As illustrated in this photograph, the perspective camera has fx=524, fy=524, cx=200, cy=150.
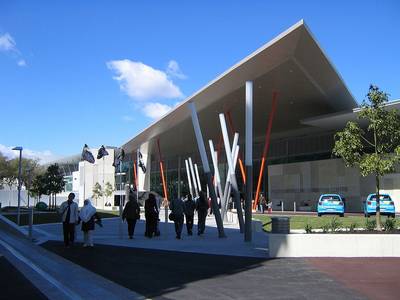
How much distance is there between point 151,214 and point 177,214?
3.25ft

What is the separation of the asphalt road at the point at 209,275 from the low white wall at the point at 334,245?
619mm

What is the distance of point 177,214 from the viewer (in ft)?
60.1

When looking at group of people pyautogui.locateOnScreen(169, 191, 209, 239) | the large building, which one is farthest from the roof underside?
group of people pyautogui.locateOnScreen(169, 191, 209, 239)

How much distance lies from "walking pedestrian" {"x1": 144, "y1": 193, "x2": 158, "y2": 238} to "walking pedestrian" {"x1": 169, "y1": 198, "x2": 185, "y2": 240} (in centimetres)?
64

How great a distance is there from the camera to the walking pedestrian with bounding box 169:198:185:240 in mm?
18219

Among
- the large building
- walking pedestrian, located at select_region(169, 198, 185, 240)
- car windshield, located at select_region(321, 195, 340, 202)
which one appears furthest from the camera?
car windshield, located at select_region(321, 195, 340, 202)

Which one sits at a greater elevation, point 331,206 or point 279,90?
point 279,90

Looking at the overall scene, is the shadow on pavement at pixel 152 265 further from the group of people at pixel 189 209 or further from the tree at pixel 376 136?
the tree at pixel 376 136

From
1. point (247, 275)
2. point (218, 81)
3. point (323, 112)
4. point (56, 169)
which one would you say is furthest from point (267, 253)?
point (56, 169)

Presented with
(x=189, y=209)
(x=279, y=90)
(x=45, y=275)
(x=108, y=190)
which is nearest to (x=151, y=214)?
(x=189, y=209)

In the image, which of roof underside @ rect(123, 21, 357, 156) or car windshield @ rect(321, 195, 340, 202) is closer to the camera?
roof underside @ rect(123, 21, 357, 156)

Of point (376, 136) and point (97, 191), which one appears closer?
point (376, 136)

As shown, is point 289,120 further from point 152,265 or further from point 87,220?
point 152,265

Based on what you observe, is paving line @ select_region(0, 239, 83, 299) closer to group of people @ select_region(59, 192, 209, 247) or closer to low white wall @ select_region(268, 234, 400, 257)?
group of people @ select_region(59, 192, 209, 247)
